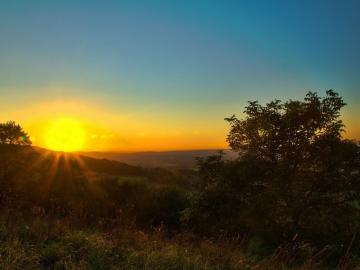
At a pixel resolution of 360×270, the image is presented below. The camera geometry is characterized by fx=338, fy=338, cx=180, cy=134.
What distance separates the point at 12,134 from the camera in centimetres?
2972

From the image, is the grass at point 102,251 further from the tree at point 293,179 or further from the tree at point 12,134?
the tree at point 12,134

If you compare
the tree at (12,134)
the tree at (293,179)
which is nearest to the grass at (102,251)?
the tree at (293,179)

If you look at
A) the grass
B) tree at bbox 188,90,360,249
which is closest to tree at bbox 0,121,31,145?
tree at bbox 188,90,360,249

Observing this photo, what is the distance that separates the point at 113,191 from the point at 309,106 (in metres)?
19.4

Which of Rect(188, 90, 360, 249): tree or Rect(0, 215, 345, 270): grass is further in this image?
Rect(188, 90, 360, 249): tree

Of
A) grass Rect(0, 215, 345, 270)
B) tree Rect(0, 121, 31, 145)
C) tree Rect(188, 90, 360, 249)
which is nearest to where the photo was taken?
grass Rect(0, 215, 345, 270)

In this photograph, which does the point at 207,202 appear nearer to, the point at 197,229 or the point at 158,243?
the point at 197,229

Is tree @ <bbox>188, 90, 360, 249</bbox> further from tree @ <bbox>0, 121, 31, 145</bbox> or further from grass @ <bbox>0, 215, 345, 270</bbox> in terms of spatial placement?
tree @ <bbox>0, 121, 31, 145</bbox>

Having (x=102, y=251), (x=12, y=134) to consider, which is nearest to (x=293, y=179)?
(x=102, y=251)

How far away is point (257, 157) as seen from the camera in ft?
52.2

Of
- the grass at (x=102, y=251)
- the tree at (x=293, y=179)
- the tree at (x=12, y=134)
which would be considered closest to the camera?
the grass at (x=102, y=251)

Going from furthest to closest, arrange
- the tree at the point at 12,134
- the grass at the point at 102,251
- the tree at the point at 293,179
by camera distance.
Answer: the tree at the point at 12,134, the tree at the point at 293,179, the grass at the point at 102,251

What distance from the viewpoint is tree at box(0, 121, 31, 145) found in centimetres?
2933

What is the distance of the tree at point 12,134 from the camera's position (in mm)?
29325
